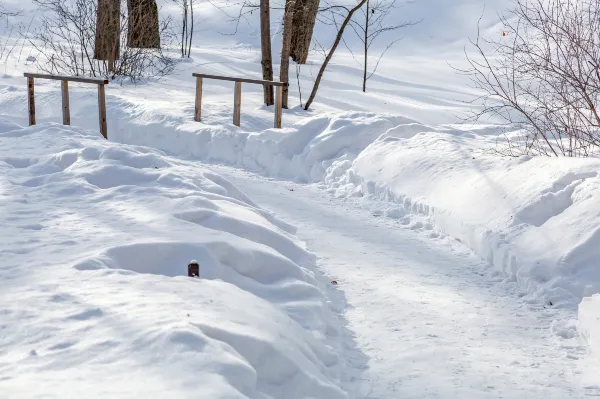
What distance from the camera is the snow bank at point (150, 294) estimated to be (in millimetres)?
3549

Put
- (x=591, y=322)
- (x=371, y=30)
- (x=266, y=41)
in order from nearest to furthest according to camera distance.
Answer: (x=591, y=322) → (x=266, y=41) → (x=371, y=30)

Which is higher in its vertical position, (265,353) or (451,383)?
(265,353)

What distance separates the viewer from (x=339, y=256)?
7188 millimetres

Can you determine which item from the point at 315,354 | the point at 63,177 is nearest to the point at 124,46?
the point at 63,177

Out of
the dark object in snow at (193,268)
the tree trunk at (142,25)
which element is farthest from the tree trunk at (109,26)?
the dark object in snow at (193,268)

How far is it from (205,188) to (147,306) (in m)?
3.42

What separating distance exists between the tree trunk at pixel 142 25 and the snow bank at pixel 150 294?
1118cm

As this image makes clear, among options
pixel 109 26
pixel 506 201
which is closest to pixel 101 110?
pixel 109 26

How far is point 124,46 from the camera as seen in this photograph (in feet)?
59.8

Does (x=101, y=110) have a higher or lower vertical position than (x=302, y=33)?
lower

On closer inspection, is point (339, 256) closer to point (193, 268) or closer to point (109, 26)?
point (193, 268)

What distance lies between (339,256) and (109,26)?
1252 cm

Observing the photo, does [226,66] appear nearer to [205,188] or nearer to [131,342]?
[205,188]

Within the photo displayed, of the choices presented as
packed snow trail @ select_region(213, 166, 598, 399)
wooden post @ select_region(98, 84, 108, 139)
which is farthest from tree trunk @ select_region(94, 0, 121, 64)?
packed snow trail @ select_region(213, 166, 598, 399)
